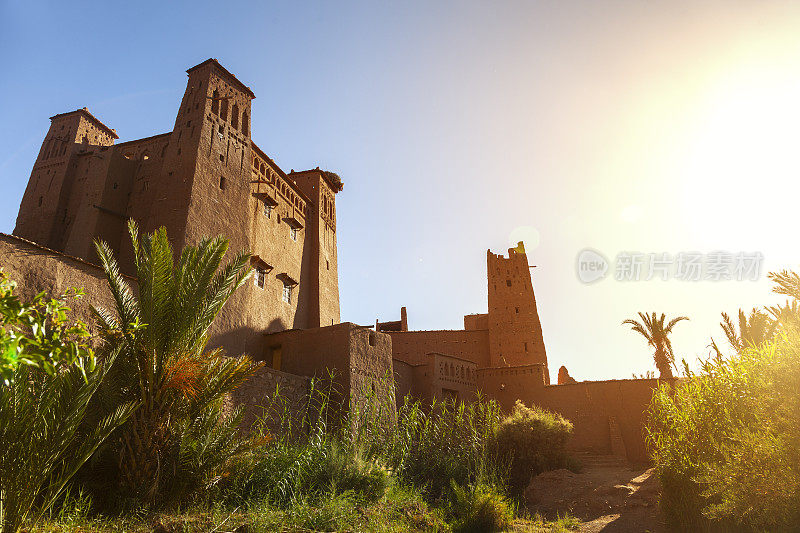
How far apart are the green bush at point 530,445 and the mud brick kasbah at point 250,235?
10.7ft

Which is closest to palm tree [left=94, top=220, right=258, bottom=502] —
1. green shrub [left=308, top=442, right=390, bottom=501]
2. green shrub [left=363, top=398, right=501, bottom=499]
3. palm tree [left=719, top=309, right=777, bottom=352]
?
green shrub [left=308, top=442, right=390, bottom=501]

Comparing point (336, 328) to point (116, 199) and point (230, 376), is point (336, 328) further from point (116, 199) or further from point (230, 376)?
point (116, 199)

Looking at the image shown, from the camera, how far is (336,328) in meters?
15.8

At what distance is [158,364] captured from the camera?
712 centimetres

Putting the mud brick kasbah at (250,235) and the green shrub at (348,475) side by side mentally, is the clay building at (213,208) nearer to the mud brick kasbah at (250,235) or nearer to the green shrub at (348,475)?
the mud brick kasbah at (250,235)

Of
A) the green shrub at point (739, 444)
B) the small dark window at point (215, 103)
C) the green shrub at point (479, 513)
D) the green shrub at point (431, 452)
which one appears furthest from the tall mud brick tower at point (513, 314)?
the small dark window at point (215, 103)

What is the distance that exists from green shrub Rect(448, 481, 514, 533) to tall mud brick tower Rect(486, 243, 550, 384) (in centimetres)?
1654

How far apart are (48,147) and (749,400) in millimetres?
23231

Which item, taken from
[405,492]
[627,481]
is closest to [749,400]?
[405,492]

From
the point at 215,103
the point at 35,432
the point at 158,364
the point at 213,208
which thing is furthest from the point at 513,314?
the point at 35,432

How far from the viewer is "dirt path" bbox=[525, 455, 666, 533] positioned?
1058 centimetres

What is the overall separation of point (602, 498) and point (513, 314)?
1638cm

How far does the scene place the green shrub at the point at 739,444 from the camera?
6.91 m

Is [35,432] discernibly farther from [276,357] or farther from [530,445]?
[530,445]
